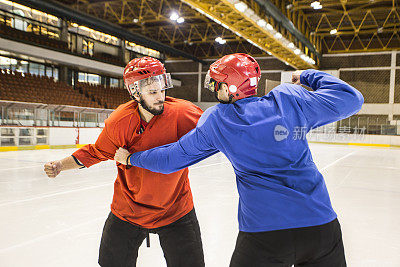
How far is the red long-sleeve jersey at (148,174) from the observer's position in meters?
1.96

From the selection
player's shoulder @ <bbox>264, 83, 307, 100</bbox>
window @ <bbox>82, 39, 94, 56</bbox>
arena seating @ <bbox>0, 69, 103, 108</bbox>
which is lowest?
player's shoulder @ <bbox>264, 83, 307, 100</bbox>

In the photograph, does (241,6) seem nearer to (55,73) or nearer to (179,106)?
(179,106)

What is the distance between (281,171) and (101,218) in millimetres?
3659

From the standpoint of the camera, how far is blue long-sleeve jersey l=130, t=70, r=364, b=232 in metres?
1.33

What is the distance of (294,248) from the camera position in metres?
1.35

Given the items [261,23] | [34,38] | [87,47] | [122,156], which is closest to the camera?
[122,156]

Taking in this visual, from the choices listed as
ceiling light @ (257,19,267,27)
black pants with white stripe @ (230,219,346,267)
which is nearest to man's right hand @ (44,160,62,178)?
black pants with white stripe @ (230,219,346,267)

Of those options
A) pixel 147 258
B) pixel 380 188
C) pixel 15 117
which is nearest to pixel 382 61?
pixel 380 188

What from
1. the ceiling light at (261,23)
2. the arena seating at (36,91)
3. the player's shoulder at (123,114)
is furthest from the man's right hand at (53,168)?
the arena seating at (36,91)

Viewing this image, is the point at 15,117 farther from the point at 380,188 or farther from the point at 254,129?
the point at 254,129

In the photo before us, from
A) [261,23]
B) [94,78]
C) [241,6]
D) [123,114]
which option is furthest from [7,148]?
[94,78]

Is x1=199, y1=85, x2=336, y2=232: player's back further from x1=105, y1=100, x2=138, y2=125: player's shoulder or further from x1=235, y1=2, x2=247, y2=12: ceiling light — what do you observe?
x1=235, y1=2, x2=247, y2=12: ceiling light

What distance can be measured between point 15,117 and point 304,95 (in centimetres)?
1511

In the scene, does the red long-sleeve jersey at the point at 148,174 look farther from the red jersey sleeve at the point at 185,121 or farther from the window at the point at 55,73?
the window at the point at 55,73
